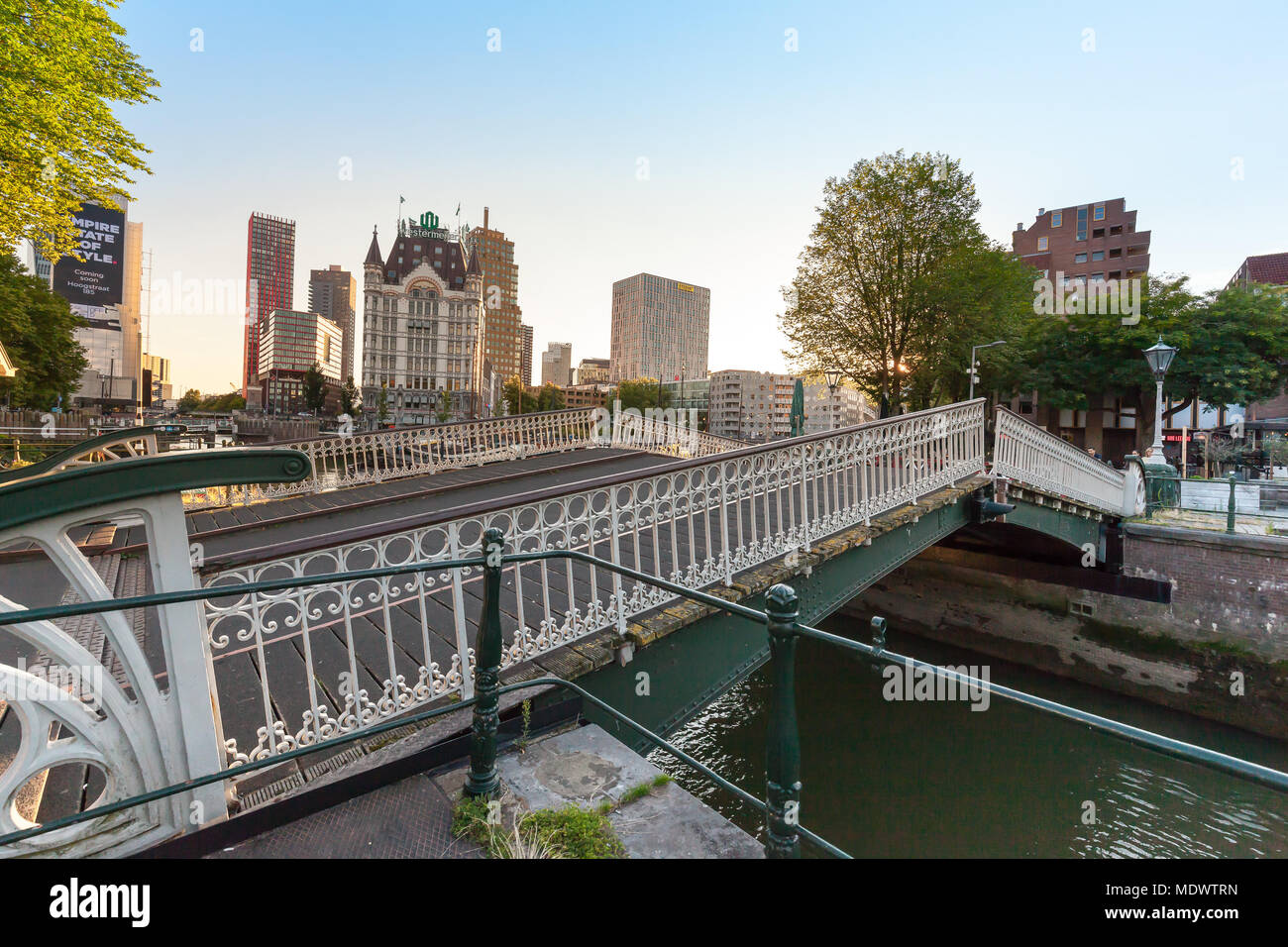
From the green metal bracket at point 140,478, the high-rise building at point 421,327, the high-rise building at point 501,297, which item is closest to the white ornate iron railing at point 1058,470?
the green metal bracket at point 140,478

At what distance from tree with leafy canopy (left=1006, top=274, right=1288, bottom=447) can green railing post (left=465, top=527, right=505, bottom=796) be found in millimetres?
32054

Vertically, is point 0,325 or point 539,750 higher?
point 0,325

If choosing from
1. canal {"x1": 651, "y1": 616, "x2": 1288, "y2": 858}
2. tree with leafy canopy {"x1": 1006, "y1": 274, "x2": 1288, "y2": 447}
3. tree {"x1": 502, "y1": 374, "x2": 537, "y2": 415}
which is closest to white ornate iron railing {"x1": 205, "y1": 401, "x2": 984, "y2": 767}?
canal {"x1": 651, "y1": 616, "x2": 1288, "y2": 858}

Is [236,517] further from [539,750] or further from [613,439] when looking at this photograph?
[613,439]

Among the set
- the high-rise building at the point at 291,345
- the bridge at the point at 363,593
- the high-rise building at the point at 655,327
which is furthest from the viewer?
the high-rise building at the point at 291,345

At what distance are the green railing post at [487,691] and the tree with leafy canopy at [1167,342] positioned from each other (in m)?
32.1

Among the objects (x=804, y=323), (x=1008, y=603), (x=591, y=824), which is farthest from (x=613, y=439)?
(x=591, y=824)

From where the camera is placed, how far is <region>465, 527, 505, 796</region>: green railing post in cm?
269

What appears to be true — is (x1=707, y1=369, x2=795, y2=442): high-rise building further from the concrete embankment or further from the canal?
the canal

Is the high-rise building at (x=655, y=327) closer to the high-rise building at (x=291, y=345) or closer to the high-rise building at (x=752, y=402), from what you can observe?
the high-rise building at (x=752, y=402)

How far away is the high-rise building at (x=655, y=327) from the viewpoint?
5714 inches

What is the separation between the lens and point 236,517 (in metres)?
8.86
